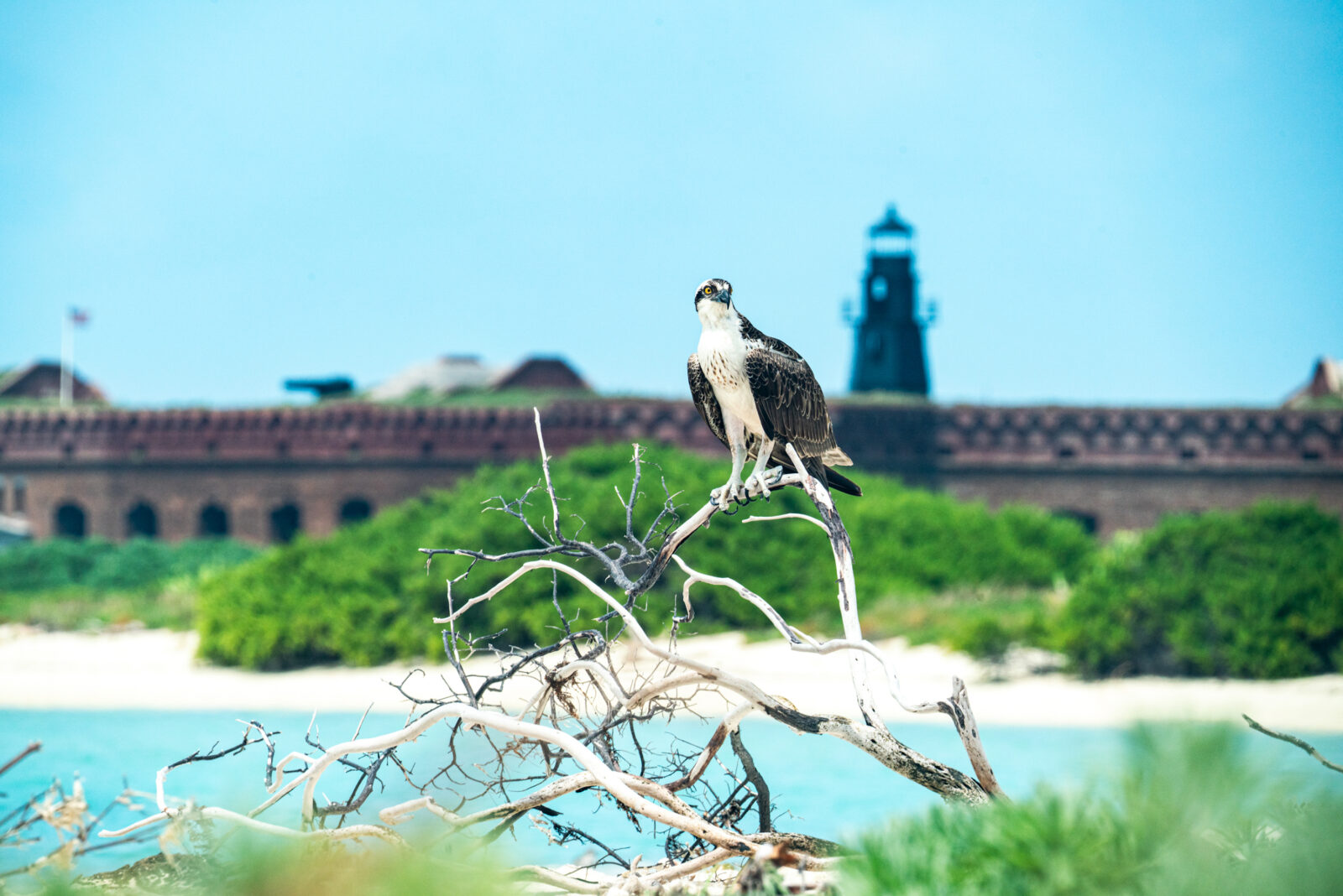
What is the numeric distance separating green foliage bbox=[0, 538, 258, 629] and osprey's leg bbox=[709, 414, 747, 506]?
19.4 metres

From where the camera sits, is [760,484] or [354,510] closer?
[760,484]

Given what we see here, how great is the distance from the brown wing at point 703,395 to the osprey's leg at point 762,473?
0.45 feet

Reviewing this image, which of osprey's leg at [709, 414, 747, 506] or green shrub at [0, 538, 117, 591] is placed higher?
osprey's leg at [709, 414, 747, 506]

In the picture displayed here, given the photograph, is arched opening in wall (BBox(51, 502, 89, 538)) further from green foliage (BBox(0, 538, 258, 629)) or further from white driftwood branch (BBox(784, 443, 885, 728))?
white driftwood branch (BBox(784, 443, 885, 728))

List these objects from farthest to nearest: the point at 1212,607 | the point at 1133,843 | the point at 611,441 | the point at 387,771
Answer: the point at 611,441 → the point at 1212,607 → the point at 387,771 → the point at 1133,843

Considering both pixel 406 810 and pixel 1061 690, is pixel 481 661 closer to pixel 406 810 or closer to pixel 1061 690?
pixel 1061 690

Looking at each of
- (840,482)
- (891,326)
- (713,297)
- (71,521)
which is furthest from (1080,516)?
(713,297)

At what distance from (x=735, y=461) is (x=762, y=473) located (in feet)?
0.40

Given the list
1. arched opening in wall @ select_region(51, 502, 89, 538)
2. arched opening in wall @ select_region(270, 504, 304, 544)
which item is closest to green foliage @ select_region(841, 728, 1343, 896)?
arched opening in wall @ select_region(270, 504, 304, 544)

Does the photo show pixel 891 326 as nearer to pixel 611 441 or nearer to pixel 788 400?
pixel 611 441

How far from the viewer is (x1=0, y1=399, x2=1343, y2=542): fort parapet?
100ft

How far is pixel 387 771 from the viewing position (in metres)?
9.88

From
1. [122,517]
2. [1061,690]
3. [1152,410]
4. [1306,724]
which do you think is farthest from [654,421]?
[1306,724]

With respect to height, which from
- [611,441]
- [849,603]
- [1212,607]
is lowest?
[1212,607]
